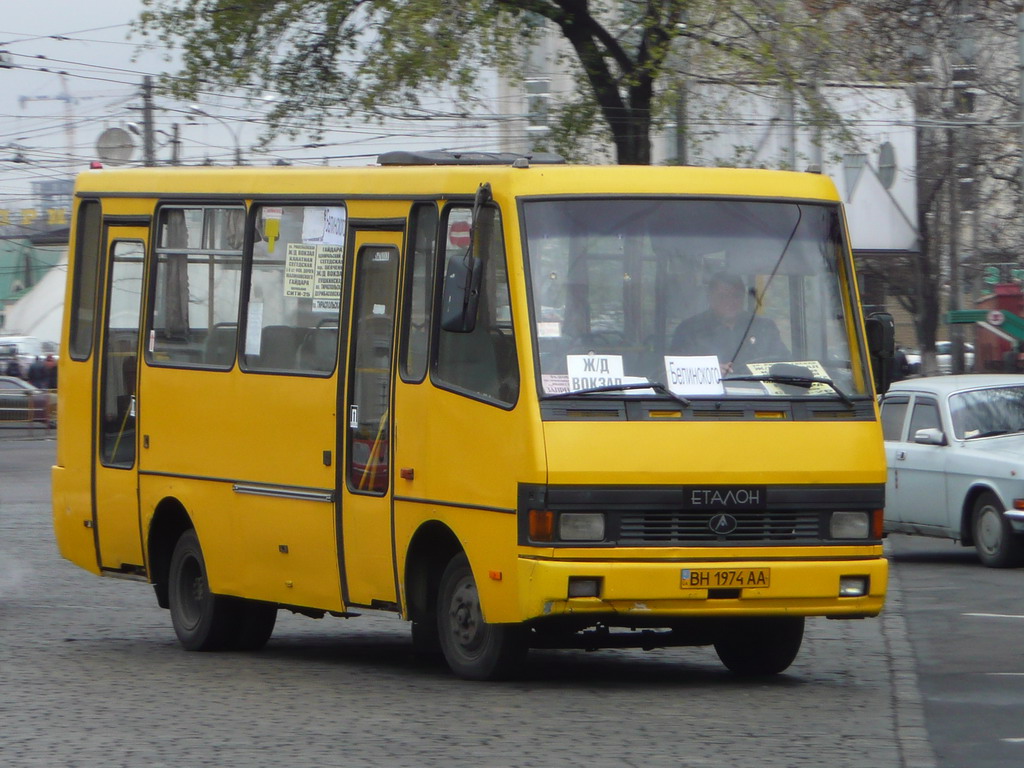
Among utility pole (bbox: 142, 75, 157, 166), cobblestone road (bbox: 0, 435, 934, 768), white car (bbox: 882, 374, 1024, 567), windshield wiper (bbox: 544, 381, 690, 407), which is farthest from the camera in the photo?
utility pole (bbox: 142, 75, 157, 166)

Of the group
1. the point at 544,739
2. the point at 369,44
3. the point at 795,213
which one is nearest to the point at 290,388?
the point at 795,213

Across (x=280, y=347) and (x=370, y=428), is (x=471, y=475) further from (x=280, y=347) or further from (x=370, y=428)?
(x=280, y=347)

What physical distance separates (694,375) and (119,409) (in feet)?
15.2

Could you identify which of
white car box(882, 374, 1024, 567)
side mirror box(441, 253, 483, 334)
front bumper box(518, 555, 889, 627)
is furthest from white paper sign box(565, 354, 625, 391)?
white car box(882, 374, 1024, 567)

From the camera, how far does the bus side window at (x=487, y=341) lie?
9.01 m

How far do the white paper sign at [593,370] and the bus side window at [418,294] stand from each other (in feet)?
3.15

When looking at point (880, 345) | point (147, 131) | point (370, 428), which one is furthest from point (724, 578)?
point (147, 131)

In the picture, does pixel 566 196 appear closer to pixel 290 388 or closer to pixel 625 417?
pixel 625 417

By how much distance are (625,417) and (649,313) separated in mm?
597

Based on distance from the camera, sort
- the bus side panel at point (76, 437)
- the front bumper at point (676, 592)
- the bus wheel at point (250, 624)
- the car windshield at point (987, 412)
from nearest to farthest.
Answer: the front bumper at point (676, 592) → the bus wheel at point (250, 624) → the bus side panel at point (76, 437) → the car windshield at point (987, 412)

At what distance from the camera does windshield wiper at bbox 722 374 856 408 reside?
9195 millimetres

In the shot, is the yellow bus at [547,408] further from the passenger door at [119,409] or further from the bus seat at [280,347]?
the passenger door at [119,409]

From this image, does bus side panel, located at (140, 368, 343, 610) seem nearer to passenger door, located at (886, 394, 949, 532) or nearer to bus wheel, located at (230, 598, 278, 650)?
bus wheel, located at (230, 598, 278, 650)

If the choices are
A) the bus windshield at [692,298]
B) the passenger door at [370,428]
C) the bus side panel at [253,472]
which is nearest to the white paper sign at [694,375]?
the bus windshield at [692,298]
